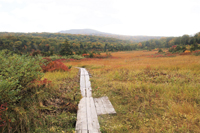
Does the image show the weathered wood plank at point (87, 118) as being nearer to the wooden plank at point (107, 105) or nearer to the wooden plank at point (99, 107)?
the wooden plank at point (99, 107)

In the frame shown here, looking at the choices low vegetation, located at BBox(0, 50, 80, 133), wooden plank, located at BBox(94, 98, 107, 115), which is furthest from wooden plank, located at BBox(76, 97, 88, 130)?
wooden plank, located at BBox(94, 98, 107, 115)

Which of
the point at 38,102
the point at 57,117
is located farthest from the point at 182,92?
the point at 38,102

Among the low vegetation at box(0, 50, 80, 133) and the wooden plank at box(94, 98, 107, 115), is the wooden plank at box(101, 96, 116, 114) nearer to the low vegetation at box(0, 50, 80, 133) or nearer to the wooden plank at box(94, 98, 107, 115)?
the wooden plank at box(94, 98, 107, 115)

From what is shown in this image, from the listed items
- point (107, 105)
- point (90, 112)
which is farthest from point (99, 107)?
point (90, 112)

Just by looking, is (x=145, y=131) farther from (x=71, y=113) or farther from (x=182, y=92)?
(x=182, y=92)

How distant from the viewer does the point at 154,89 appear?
181 inches

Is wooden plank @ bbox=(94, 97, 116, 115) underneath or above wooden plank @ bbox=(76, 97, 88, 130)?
underneath

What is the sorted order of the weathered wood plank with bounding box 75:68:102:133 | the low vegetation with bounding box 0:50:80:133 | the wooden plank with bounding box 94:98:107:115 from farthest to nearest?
the wooden plank with bounding box 94:98:107:115 < the weathered wood plank with bounding box 75:68:102:133 < the low vegetation with bounding box 0:50:80:133

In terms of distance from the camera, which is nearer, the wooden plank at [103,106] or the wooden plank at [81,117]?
the wooden plank at [81,117]

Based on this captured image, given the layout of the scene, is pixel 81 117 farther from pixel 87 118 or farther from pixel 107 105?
pixel 107 105

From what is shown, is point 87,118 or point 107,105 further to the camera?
point 107,105

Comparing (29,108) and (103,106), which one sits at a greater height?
(29,108)

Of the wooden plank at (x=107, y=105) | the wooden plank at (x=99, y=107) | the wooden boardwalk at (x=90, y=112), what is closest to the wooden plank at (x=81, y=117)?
the wooden boardwalk at (x=90, y=112)

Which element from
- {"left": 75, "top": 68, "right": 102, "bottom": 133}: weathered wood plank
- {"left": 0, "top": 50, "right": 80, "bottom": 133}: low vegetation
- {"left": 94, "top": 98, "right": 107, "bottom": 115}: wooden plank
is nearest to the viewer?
{"left": 0, "top": 50, "right": 80, "bottom": 133}: low vegetation
